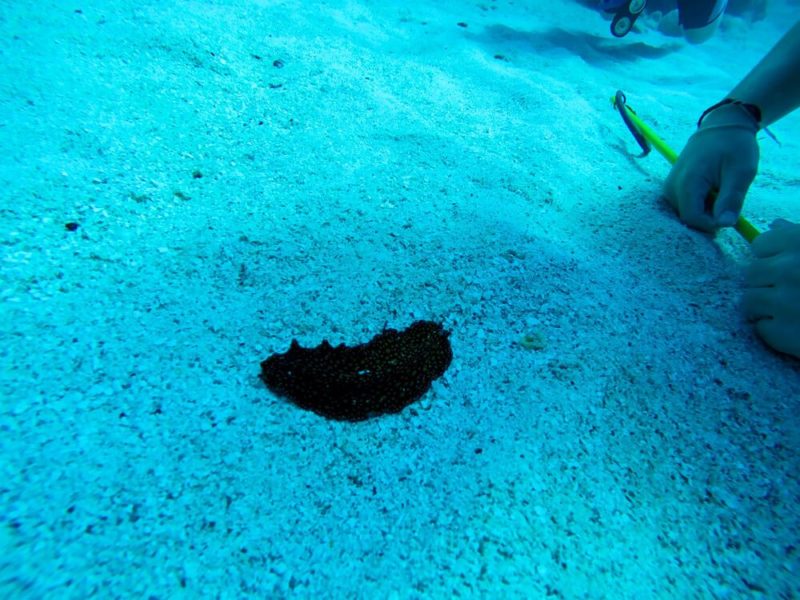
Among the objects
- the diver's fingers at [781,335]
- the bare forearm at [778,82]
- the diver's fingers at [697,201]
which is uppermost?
the bare forearm at [778,82]

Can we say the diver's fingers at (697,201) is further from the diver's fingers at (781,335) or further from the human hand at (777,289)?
the diver's fingers at (781,335)

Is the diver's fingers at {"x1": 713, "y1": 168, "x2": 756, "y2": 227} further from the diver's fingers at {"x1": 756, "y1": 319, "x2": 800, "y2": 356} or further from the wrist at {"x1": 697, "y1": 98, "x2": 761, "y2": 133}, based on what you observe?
the diver's fingers at {"x1": 756, "y1": 319, "x2": 800, "y2": 356}

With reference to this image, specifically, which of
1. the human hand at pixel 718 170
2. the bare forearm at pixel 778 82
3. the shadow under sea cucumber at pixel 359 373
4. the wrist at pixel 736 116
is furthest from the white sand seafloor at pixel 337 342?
the bare forearm at pixel 778 82

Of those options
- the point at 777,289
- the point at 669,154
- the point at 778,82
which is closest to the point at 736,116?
the point at 778,82

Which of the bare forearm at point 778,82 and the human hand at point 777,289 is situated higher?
the bare forearm at point 778,82

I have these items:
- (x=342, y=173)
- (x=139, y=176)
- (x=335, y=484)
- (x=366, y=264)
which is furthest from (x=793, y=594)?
(x=139, y=176)

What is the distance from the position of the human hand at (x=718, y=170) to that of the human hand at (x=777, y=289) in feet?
1.05

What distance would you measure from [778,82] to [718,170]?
77 centimetres

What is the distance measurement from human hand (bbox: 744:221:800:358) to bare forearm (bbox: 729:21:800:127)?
3.71 ft

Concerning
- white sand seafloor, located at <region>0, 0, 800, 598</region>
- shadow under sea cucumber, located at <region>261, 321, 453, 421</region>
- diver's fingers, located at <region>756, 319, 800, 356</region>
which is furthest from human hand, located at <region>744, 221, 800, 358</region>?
shadow under sea cucumber, located at <region>261, 321, 453, 421</region>

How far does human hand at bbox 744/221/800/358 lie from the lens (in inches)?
70.8

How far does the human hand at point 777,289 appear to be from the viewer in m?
1.80

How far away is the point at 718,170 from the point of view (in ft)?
8.13

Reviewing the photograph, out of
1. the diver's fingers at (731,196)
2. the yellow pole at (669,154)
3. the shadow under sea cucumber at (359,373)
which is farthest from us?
the yellow pole at (669,154)
